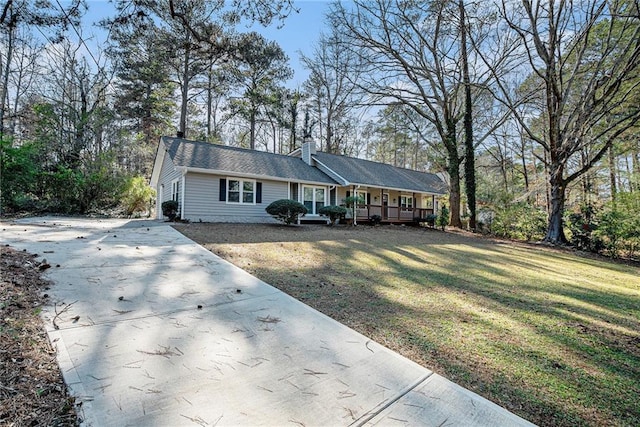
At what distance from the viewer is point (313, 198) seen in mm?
16844

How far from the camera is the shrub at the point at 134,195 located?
16156 millimetres

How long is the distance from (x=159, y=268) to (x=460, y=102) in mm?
18813

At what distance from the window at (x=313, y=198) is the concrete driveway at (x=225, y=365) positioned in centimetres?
1245

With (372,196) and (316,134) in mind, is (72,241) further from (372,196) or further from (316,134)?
(316,134)

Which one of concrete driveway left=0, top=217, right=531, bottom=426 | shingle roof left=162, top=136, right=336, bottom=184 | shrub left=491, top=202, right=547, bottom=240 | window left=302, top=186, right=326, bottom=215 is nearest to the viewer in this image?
concrete driveway left=0, top=217, right=531, bottom=426

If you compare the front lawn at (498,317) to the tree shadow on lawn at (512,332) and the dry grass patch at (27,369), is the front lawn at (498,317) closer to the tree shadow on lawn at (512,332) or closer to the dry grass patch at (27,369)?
the tree shadow on lawn at (512,332)

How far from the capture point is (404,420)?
6.07 ft

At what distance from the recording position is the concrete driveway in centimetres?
185

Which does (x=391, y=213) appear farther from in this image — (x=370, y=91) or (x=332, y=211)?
(x=370, y=91)

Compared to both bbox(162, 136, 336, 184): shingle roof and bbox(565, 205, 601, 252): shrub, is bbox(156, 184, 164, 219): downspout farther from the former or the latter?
bbox(565, 205, 601, 252): shrub

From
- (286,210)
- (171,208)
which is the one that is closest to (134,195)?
(171,208)

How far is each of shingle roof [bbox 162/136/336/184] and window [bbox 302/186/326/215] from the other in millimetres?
629

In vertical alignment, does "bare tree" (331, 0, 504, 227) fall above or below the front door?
above

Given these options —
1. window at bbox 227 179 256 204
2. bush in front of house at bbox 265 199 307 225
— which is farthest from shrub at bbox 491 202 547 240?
window at bbox 227 179 256 204
